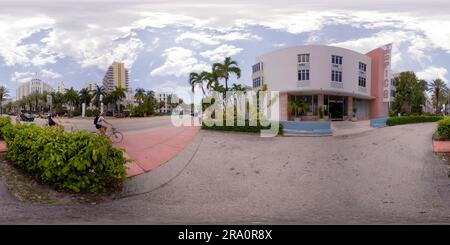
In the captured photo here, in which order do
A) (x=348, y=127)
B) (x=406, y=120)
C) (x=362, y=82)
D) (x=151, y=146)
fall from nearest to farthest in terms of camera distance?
(x=151, y=146), (x=348, y=127), (x=406, y=120), (x=362, y=82)

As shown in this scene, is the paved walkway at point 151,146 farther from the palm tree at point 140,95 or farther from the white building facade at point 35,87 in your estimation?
the white building facade at point 35,87

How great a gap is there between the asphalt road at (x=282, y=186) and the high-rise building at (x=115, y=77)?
49.6 inches

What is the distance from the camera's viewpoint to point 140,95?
4.38m

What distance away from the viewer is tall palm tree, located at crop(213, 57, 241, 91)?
4.00 metres

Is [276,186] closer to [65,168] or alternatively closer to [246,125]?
[246,125]

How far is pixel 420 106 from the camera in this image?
5324 millimetres

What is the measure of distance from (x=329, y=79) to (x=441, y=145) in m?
3.89

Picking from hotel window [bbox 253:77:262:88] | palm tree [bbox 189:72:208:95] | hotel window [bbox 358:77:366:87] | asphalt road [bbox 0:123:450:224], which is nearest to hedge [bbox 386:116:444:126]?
asphalt road [bbox 0:123:450:224]

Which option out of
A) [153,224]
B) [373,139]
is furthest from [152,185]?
[373,139]

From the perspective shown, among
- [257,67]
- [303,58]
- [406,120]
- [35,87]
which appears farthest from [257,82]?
[35,87]

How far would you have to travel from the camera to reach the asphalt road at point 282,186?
333cm

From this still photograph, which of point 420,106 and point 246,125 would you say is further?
point 420,106

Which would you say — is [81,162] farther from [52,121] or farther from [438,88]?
[438,88]

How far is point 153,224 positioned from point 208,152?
63.1 inches
